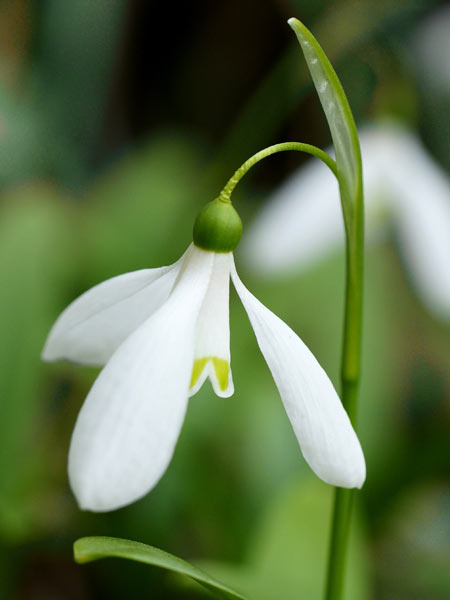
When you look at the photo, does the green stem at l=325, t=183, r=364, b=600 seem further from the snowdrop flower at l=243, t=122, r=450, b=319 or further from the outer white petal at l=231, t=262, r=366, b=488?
the snowdrop flower at l=243, t=122, r=450, b=319

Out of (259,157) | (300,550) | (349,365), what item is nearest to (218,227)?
(259,157)

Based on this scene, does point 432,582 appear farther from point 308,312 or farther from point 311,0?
point 311,0

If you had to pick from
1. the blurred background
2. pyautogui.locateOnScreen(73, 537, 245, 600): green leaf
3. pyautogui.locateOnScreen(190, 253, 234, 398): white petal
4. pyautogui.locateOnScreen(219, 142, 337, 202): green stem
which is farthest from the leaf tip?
the blurred background

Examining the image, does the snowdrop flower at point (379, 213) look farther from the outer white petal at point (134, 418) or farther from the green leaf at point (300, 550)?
the outer white petal at point (134, 418)

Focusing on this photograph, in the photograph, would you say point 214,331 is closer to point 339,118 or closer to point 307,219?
point 339,118

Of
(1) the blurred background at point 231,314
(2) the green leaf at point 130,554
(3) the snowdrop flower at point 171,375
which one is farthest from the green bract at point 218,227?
(1) the blurred background at point 231,314

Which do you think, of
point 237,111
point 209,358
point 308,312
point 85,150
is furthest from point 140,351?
point 237,111
